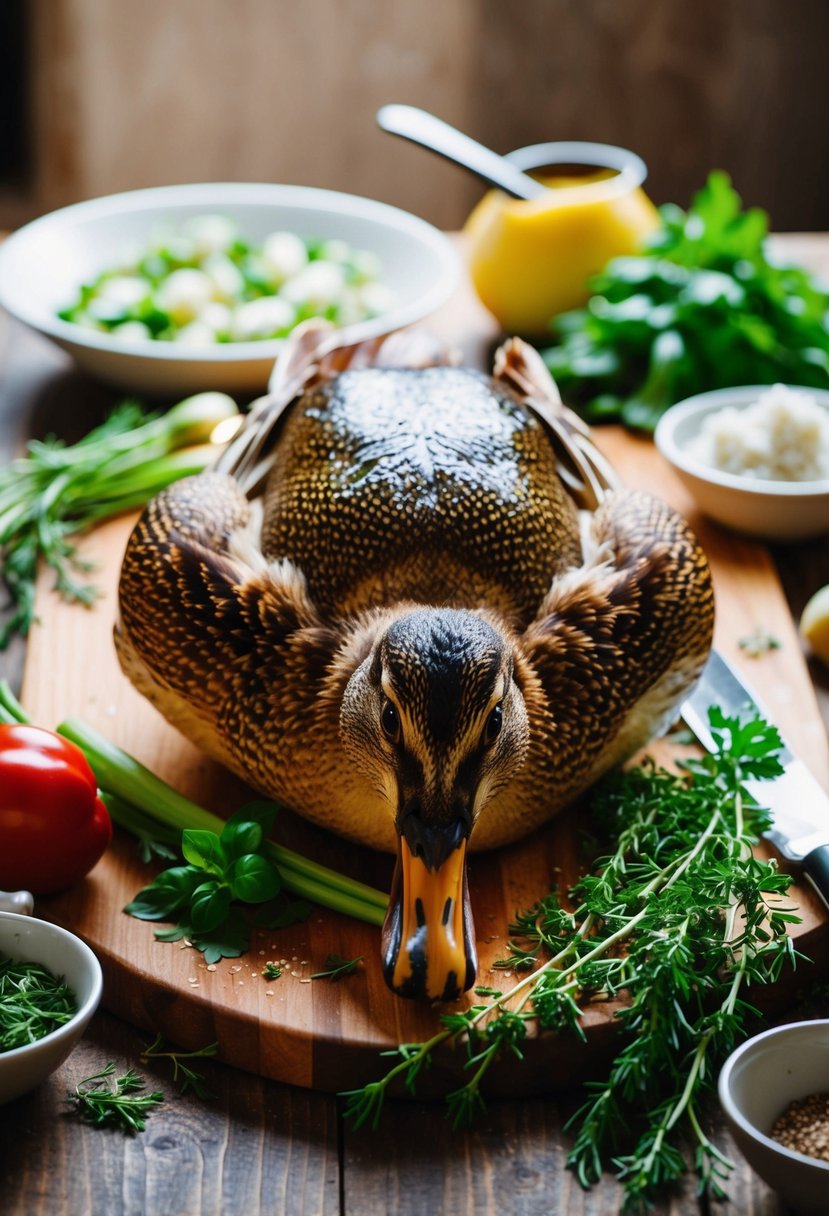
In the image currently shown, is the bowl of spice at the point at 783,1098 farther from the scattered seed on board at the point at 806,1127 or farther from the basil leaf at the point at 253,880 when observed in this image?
the basil leaf at the point at 253,880

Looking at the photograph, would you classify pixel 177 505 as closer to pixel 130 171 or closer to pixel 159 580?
pixel 159 580

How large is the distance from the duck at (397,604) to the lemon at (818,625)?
31cm

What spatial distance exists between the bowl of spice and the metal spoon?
152 cm

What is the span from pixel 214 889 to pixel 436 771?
28cm

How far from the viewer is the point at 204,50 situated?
12.0 feet

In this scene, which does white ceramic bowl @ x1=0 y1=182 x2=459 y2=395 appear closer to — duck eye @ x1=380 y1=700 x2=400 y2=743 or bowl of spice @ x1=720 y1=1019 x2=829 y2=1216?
duck eye @ x1=380 y1=700 x2=400 y2=743

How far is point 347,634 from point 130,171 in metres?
2.77

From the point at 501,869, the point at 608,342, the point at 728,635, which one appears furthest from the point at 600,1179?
the point at 608,342

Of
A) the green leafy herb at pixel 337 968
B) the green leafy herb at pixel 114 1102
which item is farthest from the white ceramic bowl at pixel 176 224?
the green leafy herb at pixel 114 1102

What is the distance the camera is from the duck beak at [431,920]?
1.14 metres

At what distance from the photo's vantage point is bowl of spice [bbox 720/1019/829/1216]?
41.1 inches

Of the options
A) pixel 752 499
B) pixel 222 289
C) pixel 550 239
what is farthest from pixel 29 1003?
pixel 550 239

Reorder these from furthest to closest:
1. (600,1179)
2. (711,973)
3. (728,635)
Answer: (728,635) → (711,973) → (600,1179)

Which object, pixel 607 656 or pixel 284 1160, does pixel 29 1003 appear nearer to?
pixel 284 1160
